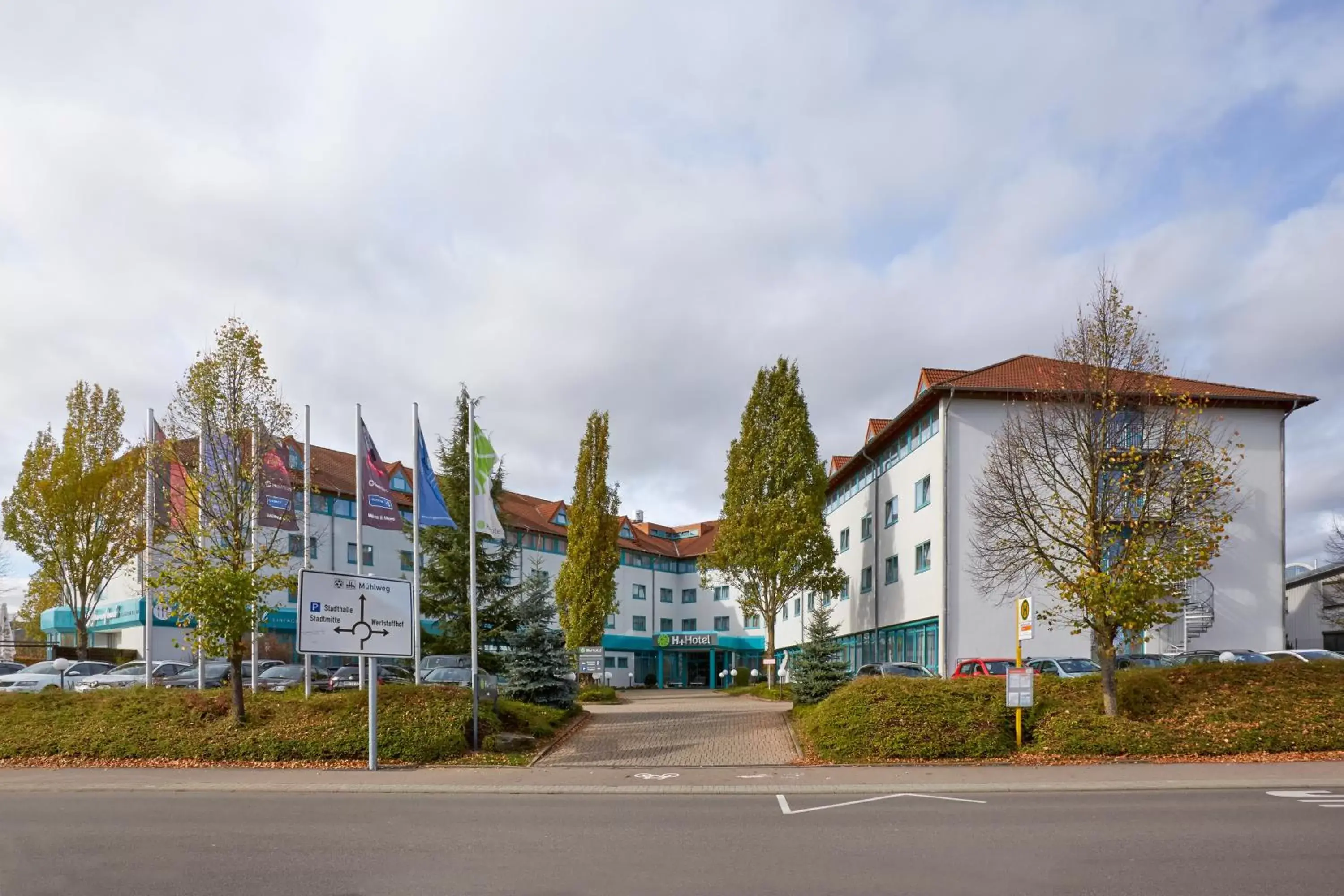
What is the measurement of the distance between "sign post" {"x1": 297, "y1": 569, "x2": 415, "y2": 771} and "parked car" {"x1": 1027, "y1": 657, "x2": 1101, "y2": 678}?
16434 mm

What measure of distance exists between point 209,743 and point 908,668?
17677mm

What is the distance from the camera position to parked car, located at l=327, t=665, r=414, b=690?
29.2m

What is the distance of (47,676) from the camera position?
32.0m

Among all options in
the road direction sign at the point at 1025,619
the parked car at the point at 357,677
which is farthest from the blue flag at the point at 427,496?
the road direction sign at the point at 1025,619

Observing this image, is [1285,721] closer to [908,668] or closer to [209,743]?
[908,668]

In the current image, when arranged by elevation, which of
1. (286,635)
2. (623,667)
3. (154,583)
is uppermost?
(154,583)

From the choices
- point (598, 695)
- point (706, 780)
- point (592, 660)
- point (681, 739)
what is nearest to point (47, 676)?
point (592, 660)

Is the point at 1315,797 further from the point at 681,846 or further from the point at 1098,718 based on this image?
the point at 681,846

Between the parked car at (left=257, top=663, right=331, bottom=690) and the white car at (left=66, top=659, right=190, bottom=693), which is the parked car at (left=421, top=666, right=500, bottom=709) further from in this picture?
the white car at (left=66, top=659, right=190, bottom=693)

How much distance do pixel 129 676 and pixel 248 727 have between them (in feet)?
49.5

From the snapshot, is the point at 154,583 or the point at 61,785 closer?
the point at 61,785

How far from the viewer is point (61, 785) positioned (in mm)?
16078

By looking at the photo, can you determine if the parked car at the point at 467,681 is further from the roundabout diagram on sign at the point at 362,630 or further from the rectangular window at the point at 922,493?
the rectangular window at the point at 922,493

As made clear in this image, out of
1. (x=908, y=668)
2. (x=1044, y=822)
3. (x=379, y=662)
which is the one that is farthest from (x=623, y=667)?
(x=1044, y=822)
